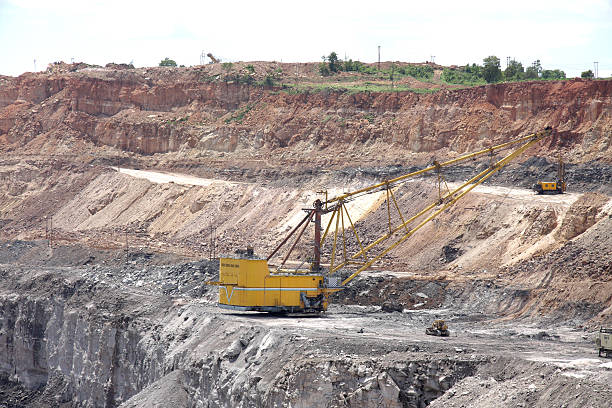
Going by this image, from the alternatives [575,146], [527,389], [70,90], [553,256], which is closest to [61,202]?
[70,90]

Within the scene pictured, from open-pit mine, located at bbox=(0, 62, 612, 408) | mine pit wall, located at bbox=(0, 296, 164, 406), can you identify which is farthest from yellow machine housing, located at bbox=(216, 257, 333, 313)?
mine pit wall, located at bbox=(0, 296, 164, 406)

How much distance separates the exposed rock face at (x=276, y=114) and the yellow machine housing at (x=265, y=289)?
29324mm

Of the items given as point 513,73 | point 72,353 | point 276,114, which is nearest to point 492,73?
point 513,73

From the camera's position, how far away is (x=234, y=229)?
7500 centimetres

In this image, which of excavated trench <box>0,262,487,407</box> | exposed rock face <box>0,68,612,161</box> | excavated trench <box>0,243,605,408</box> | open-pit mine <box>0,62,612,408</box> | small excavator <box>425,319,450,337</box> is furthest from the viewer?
exposed rock face <box>0,68,612,161</box>

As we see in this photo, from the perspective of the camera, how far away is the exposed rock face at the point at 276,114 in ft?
242

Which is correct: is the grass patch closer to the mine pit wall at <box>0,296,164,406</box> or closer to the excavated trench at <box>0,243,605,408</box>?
the excavated trench at <box>0,243,605,408</box>

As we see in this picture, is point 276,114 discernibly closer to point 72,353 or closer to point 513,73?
point 513,73

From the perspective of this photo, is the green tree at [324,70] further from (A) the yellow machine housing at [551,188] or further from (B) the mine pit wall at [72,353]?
(B) the mine pit wall at [72,353]

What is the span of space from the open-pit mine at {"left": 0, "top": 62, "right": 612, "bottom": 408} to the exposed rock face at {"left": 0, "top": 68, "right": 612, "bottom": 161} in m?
0.19

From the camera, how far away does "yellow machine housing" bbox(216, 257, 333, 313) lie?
46.7 m

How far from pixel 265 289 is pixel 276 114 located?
4968 cm

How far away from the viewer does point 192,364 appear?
41.7m

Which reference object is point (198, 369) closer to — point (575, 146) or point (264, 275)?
point (264, 275)
